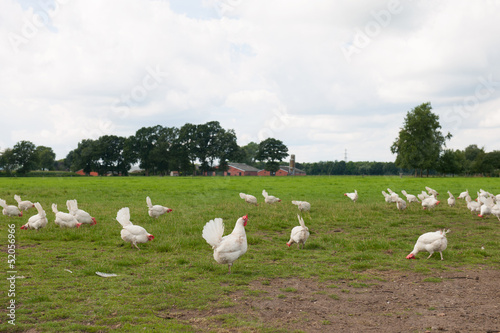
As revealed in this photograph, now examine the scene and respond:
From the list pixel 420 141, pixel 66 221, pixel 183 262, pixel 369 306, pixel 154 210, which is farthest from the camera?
pixel 420 141

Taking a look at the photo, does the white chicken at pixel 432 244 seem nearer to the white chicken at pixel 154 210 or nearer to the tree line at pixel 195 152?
the white chicken at pixel 154 210

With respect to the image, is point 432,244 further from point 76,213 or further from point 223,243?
point 76,213

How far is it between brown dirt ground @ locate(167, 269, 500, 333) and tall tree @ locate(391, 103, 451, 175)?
81579 mm

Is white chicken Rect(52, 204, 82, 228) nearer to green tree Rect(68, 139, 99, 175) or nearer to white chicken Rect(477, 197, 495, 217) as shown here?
white chicken Rect(477, 197, 495, 217)

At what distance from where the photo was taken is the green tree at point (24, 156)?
3750 inches

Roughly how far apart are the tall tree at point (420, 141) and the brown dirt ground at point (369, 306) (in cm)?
8158

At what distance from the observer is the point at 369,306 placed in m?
7.12

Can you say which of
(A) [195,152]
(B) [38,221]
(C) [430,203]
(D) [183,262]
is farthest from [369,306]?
(A) [195,152]

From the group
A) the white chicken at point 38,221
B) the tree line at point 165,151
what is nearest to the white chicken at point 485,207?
the white chicken at point 38,221

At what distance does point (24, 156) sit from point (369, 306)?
108 meters

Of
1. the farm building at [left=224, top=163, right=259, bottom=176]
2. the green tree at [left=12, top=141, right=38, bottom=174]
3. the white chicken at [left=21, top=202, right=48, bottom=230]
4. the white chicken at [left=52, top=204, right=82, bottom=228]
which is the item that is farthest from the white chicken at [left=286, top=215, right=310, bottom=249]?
the farm building at [left=224, top=163, right=259, bottom=176]

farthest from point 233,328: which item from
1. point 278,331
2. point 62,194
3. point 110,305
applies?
point 62,194

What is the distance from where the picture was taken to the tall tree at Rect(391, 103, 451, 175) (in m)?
83.9

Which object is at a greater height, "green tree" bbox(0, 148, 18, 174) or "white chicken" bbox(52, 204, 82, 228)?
"green tree" bbox(0, 148, 18, 174)
